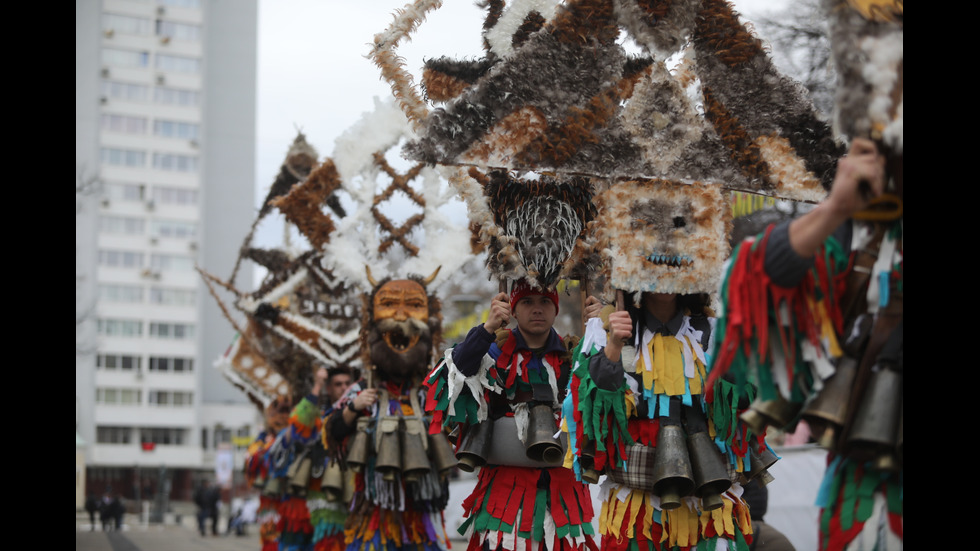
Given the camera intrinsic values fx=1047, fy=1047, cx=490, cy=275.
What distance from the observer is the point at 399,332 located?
23.9 feet

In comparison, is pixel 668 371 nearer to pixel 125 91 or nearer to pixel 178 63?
pixel 125 91

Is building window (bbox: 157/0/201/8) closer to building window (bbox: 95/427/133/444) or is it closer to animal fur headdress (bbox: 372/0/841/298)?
building window (bbox: 95/427/133/444)

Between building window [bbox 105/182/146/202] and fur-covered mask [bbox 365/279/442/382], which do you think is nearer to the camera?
fur-covered mask [bbox 365/279/442/382]

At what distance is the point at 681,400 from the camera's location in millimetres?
4297

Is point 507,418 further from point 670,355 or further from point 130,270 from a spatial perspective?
point 130,270

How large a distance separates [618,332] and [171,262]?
61.3m

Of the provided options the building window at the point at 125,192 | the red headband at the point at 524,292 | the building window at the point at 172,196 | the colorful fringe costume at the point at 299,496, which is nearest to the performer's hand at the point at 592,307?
the red headband at the point at 524,292

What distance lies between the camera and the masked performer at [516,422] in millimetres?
5125

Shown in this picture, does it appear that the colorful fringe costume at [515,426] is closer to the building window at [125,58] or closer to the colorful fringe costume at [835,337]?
the colorful fringe costume at [835,337]

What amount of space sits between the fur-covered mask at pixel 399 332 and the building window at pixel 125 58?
61.0 m

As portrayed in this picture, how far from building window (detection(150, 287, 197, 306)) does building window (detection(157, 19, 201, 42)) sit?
52.4 feet

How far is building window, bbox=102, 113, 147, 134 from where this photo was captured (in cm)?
6259

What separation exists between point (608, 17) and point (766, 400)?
6.51ft

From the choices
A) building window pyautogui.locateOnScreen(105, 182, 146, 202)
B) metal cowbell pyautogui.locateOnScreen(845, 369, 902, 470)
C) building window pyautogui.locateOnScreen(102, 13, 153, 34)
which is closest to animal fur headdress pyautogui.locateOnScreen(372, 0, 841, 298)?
metal cowbell pyautogui.locateOnScreen(845, 369, 902, 470)
